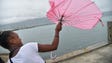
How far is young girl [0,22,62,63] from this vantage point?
2947mm

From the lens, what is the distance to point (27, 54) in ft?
9.66

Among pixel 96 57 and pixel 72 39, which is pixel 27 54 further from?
pixel 72 39

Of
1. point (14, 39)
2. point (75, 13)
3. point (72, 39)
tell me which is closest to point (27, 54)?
point (14, 39)

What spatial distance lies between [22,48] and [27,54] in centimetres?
8

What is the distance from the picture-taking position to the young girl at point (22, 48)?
2.95m

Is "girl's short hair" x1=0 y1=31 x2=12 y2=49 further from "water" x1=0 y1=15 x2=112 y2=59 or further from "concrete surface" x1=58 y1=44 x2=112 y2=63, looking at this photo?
"water" x1=0 y1=15 x2=112 y2=59

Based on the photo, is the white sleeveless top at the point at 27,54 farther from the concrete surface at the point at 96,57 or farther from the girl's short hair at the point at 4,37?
the concrete surface at the point at 96,57

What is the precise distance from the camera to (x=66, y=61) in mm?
8711

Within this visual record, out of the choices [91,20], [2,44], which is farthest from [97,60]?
[2,44]

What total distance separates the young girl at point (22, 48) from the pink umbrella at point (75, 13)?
537mm

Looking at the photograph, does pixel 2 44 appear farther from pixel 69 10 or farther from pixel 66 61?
pixel 66 61

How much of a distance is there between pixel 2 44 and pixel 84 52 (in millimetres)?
6572

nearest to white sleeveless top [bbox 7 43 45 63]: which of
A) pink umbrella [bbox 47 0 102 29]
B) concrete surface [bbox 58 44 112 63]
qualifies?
pink umbrella [bbox 47 0 102 29]

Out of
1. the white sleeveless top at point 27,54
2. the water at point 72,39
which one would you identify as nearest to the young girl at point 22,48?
the white sleeveless top at point 27,54
